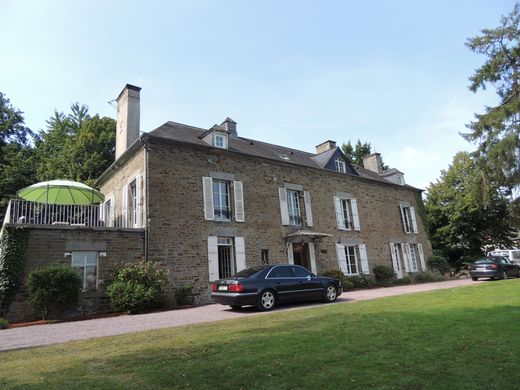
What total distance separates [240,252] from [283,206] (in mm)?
3442

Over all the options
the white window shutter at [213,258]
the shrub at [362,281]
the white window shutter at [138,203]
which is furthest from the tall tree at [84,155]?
the shrub at [362,281]

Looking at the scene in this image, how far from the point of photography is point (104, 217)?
18.8 m

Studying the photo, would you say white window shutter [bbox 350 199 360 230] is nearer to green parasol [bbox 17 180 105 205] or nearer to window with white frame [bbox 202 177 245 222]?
window with white frame [bbox 202 177 245 222]

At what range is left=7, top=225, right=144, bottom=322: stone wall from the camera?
1135 cm

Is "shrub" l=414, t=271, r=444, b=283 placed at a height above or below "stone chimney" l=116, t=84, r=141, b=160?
below

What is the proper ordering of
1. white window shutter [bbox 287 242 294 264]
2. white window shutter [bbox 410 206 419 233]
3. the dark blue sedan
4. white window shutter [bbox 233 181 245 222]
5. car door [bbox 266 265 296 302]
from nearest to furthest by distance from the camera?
the dark blue sedan → car door [bbox 266 265 296 302] → white window shutter [bbox 233 181 245 222] → white window shutter [bbox 287 242 294 264] → white window shutter [bbox 410 206 419 233]

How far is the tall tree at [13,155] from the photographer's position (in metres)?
25.9

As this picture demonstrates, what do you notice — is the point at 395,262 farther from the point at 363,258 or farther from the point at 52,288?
the point at 52,288

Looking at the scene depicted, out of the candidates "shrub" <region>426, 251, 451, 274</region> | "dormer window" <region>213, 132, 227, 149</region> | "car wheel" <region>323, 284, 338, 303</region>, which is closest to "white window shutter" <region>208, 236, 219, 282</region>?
"dormer window" <region>213, 132, 227, 149</region>

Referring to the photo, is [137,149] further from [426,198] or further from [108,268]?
[426,198]

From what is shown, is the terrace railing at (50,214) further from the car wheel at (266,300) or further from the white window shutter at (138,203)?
the car wheel at (266,300)

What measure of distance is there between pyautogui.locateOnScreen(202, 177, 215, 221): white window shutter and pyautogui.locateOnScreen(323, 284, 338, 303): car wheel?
220 inches

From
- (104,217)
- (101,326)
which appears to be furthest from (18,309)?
(104,217)

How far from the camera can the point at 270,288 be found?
10.5 m
